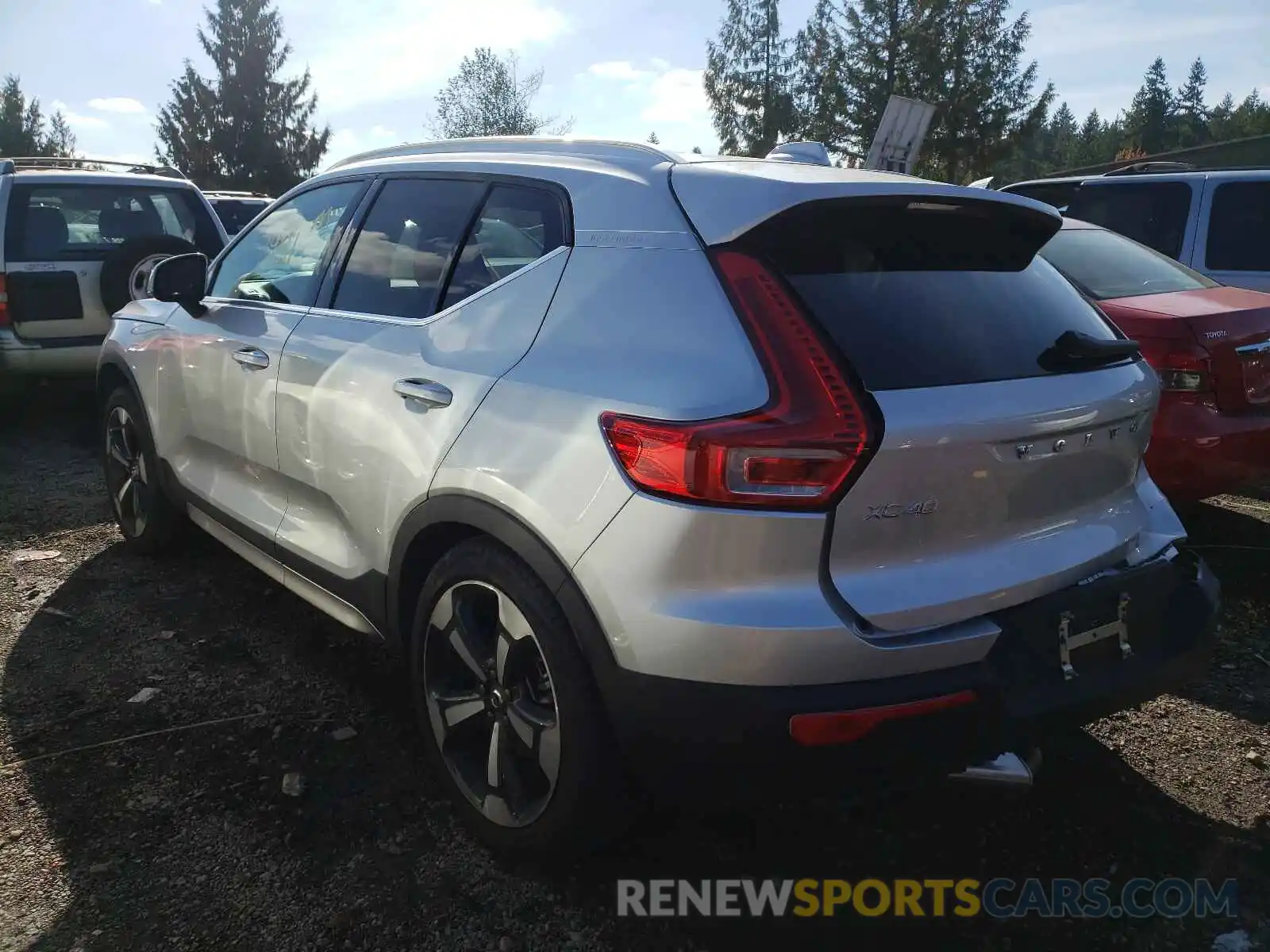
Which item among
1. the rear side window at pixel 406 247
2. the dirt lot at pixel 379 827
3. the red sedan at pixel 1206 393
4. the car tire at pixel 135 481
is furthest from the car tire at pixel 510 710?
the red sedan at pixel 1206 393

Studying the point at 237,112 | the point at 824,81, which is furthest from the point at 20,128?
the point at 824,81

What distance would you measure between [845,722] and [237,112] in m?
51.0

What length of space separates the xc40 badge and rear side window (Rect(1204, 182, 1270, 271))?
Result: 5.60 metres

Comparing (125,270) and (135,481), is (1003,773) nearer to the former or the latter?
(135,481)

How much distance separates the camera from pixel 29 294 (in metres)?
6.88

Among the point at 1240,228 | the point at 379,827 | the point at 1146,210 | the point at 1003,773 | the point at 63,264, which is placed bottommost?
the point at 379,827

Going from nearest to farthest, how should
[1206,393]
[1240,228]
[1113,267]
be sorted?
[1206,393] → [1113,267] → [1240,228]

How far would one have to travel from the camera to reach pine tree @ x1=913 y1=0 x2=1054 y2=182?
24.9m

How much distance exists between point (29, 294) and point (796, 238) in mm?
6615

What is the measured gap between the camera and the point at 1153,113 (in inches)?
3834

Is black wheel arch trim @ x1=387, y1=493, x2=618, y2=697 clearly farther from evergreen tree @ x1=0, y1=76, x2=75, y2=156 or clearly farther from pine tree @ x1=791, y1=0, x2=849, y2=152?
evergreen tree @ x1=0, y1=76, x2=75, y2=156

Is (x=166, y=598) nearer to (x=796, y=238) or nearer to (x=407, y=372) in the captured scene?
(x=407, y=372)

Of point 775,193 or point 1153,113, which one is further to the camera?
point 1153,113

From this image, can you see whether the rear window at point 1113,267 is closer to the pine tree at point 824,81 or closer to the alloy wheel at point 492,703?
the alloy wheel at point 492,703
